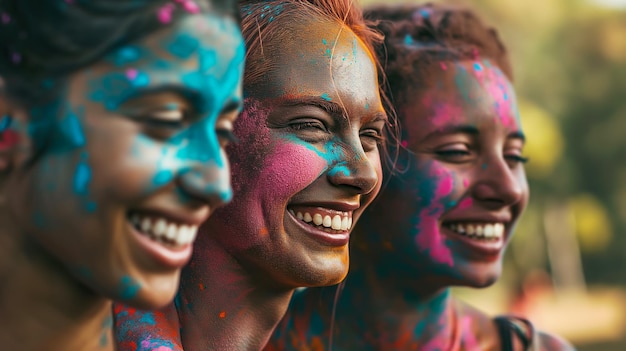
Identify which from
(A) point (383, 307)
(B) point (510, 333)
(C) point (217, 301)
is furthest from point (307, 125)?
(B) point (510, 333)

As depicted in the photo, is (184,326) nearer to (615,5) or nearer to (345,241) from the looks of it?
(345,241)

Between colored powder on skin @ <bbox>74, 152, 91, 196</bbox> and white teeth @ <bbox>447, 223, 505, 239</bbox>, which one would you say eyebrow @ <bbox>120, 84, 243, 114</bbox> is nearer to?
colored powder on skin @ <bbox>74, 152, 91, 196</bbox>

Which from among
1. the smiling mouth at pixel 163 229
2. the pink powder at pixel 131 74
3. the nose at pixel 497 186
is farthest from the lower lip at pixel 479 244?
the pink powder at pixel 131 74

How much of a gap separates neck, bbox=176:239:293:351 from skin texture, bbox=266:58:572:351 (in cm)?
75

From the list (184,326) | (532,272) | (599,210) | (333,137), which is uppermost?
(333,137)

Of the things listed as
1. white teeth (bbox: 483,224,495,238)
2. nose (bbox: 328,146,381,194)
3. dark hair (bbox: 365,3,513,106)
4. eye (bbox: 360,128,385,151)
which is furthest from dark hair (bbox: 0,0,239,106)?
white teeth (bbox: 483,224,495,238)

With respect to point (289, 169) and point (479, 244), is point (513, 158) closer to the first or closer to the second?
point (479, 244)

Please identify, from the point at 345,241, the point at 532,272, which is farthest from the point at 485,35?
the point at 532,272

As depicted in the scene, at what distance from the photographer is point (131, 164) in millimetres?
1553

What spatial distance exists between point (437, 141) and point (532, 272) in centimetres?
1461

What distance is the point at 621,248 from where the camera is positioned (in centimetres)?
1708

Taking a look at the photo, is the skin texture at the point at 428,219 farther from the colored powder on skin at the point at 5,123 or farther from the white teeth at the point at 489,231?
the colored powder on skin at the point at 5,123

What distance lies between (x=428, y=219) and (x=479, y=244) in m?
0.23

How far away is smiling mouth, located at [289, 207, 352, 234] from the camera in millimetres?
2350
